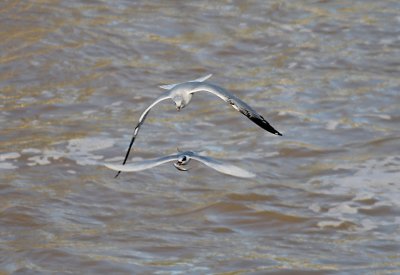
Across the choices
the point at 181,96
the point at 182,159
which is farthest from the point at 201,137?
the point at 182,159

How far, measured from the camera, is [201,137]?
28.2 feet

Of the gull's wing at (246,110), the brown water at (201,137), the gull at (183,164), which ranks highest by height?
the gull's wing at (246,110)

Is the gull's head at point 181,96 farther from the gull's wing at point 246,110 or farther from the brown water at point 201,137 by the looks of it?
the brown water at point 201,137

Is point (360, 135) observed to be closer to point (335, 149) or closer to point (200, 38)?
point (335, 149)

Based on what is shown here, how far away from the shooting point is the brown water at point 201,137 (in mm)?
6871

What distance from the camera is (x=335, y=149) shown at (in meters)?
8.51

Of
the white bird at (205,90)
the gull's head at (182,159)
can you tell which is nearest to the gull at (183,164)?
the gull's head at (182,159)

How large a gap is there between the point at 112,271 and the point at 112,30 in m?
4.49

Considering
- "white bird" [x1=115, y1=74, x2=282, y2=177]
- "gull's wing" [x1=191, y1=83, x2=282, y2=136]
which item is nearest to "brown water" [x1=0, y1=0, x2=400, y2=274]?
"white bird" [x1=115, y1=74, x2=282, y2=177]

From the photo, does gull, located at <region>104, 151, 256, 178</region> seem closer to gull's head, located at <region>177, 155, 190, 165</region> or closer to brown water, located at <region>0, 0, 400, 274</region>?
gull's head, located at <region>177, 155, 190, 165</region>

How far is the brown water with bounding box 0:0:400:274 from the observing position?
271 inches

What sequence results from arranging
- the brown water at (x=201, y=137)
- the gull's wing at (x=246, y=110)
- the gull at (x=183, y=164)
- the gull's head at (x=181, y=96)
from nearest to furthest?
the gull at (x=183, y=164) → the gull's wing at (x=246, y=110) → the gull's head at (x=181, y=96) → the brown water at (x=201, y=137)

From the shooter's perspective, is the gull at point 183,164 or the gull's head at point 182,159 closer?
the gull at point 183,164

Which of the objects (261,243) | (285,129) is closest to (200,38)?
(285,129)
